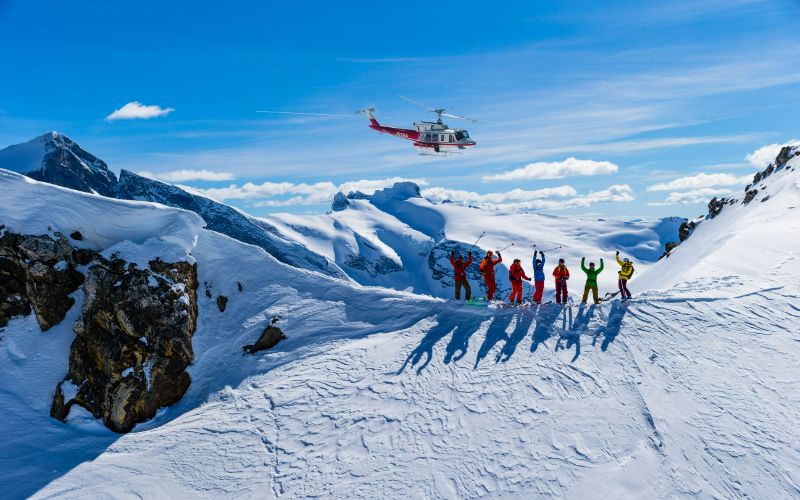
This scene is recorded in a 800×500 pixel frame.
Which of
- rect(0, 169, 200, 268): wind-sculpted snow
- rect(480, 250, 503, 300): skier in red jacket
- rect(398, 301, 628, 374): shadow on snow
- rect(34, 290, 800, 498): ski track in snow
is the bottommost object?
rect(34, 290, 800, 498): ski track in snow

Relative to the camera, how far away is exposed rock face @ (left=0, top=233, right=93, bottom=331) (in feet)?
62.7

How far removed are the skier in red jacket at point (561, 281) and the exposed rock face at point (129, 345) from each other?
15.1m

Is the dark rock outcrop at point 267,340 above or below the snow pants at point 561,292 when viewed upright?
below

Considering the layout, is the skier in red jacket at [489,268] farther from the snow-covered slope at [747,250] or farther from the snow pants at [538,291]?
the snow-covered slope at [747,250]

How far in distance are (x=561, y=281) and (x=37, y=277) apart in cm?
2142

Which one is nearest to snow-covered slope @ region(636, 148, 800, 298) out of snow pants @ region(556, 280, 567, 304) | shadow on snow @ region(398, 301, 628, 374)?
snow pants @ region(556, 280, 567, 304)

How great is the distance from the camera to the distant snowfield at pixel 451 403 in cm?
1198

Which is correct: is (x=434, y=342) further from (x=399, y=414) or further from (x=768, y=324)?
(x=768, y=324)

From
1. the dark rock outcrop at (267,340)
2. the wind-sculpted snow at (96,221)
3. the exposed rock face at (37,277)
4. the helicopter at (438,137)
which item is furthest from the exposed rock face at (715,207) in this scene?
the exposed rock face at (37,277)

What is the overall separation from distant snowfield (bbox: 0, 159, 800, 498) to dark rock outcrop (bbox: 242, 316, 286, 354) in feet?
1.52

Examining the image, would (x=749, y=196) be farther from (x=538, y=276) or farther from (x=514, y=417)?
(x=514, y=417)

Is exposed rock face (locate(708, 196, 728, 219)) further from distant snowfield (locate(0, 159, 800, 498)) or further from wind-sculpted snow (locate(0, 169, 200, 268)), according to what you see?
wind-sculpted snow (locate(0, 169, 200, 268))

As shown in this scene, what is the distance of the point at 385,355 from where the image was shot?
1734 centimetres

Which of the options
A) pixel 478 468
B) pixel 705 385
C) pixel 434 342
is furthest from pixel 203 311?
pixel 705 385
